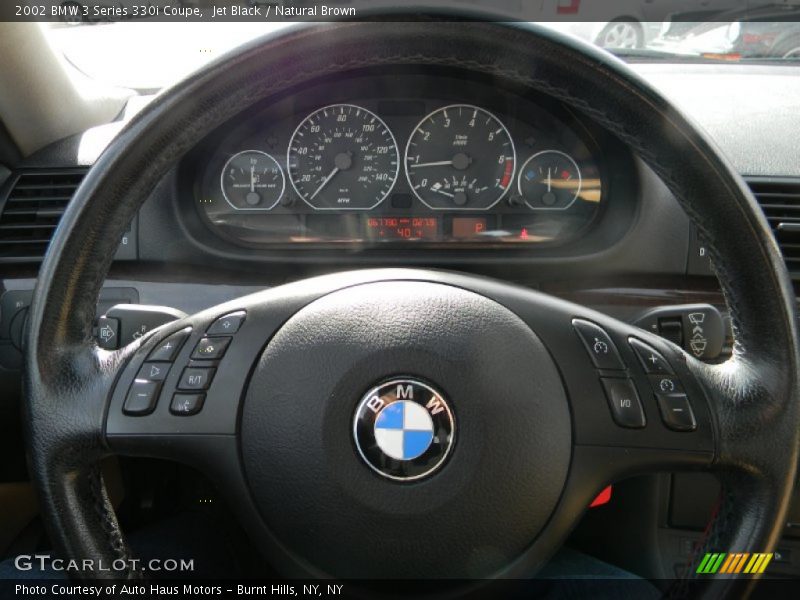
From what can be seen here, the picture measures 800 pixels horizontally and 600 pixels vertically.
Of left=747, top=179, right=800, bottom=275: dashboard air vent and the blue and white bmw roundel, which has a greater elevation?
left=747, top=179, right=800, bottom=275: dashboard air vent

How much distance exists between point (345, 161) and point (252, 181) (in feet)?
0.87

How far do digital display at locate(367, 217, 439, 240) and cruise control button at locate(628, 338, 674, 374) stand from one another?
111cm

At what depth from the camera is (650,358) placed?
3.95 feet

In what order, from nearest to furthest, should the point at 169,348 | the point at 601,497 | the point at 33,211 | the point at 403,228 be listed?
the point at 169,348 → the point at 601,497 → the point at 33,211 → the point at 403,228

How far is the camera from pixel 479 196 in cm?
235

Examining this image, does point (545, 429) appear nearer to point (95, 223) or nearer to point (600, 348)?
point (600, 348)

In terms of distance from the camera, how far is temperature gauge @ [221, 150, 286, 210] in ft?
7.60

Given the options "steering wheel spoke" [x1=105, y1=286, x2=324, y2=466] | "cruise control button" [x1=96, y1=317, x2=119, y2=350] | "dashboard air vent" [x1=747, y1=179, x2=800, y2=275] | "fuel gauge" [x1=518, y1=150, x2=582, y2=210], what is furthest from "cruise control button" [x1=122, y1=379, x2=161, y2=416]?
"dashboard air vent" [x1=747, y1=179, x2=800, y2=275]

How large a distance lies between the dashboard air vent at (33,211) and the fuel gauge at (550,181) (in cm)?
118

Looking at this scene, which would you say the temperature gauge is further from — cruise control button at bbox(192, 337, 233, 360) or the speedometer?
cruise control button at bbox(192, 337, 233, 360)

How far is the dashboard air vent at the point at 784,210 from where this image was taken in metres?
1.99

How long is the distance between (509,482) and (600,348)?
24 centimetres

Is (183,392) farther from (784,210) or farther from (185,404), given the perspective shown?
(784,210)

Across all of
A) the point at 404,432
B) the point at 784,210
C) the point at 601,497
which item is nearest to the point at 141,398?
the point at 404,432
